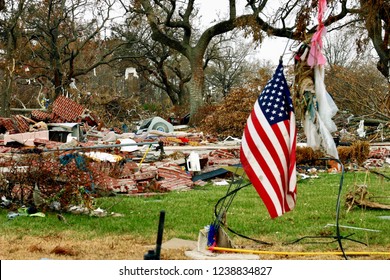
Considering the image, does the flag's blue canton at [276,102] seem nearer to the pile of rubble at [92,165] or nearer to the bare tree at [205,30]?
the pile of rubble at [92,165]

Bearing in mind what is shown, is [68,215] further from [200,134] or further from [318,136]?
[200,134]

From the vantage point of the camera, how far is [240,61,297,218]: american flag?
22.7ft

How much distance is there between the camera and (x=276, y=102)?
7.06m

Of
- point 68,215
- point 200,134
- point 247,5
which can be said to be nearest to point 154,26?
point 247,5

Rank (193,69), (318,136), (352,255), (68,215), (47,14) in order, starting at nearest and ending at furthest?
1. (352,255)
2. (318,136)
3. (68,215)
4. (193,69)
5. (47,14)

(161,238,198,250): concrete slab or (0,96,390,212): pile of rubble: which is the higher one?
(0,96,390,212): pile of rubble

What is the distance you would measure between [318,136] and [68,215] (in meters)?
4.20

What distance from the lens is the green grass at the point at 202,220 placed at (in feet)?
28.3

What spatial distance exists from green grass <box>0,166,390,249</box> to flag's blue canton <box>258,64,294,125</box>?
1930 mm

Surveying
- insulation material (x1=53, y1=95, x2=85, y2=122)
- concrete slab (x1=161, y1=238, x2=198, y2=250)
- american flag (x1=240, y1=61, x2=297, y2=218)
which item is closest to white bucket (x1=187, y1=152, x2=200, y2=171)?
concrete slab (x1=161, y1=238, x2=198, y2=250)

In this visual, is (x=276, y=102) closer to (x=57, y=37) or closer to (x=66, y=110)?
(x=66, y=110)

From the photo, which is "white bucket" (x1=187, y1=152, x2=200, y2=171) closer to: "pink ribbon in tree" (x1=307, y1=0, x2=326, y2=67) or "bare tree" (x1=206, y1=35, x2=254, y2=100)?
"pink ribbon in tree" (x1=307, y1=0, x2=326, y2=67)

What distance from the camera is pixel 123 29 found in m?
48.3

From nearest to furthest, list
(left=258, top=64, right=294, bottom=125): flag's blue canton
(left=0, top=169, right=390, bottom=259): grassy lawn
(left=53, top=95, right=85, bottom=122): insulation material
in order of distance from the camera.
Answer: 1. (left=258, top=64, right=294, bottom=125): flag's blue canton
2. (left=0, top=169, right=390, bottom=259): grassy lawn
3. (left=53, top=95, right=85, bottom=122): insulation material
